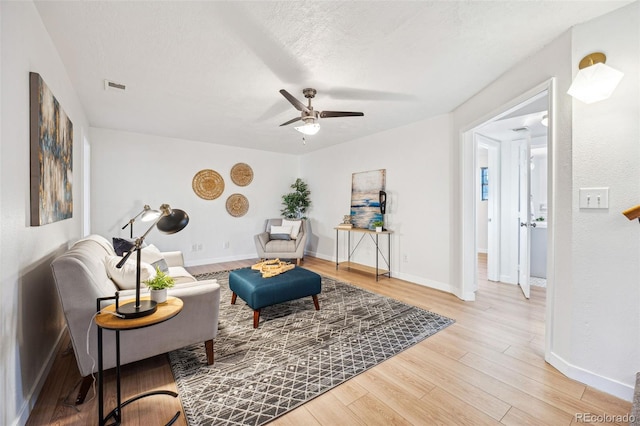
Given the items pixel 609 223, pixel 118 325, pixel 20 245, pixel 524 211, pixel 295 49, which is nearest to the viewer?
pixel 118 325

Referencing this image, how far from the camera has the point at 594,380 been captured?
179cm

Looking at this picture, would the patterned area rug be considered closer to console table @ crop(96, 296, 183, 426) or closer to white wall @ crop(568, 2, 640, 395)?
console table @ crop(96, 296, 183, 426)

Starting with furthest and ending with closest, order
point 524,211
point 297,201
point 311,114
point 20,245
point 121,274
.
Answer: point 297,201, point 524,211, point 311,114, point 121,274, point 20,245

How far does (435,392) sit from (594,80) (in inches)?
90.3

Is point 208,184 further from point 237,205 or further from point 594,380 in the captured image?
point 594,380

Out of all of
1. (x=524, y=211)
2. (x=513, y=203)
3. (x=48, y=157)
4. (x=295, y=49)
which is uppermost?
(x=295, y=49)

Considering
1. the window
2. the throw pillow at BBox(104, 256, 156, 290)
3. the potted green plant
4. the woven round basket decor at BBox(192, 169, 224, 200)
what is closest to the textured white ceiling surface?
the throw pillow at BBox(104, 256, 156, 290)

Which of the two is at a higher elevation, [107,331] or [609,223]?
[609,223]

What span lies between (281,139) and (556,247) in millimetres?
4333

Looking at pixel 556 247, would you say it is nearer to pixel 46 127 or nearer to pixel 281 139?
pixel 46 127

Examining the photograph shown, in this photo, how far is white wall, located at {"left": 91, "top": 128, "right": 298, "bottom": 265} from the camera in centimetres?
448

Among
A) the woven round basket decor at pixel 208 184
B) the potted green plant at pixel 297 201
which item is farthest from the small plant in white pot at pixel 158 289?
the potted green plant at pixel 297 201

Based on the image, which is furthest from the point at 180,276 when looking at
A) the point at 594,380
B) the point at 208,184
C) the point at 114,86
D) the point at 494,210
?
the point at 494,210

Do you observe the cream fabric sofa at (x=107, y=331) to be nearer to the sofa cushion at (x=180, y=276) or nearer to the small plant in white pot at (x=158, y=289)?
the small plant in white pot at (x=158, y=289)
